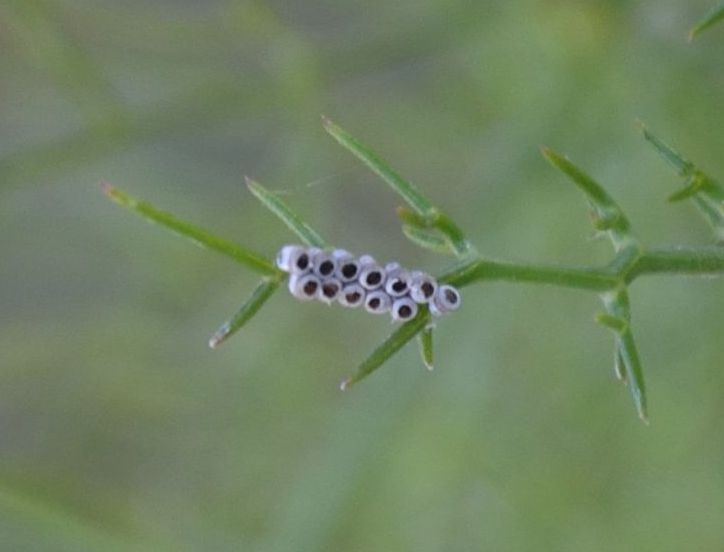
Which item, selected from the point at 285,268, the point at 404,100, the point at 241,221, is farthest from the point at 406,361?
the point at 285,268

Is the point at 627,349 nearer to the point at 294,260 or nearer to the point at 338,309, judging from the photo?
the point at 294,260

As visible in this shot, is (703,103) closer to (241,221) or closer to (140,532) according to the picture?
(241,221)

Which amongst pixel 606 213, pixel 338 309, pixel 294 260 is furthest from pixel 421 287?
pixel 338 309

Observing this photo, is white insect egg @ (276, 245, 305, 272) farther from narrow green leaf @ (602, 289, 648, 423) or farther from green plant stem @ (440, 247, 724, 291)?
narrow green leaf @ (602, 289, 648, 423)

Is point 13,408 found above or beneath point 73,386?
beneath

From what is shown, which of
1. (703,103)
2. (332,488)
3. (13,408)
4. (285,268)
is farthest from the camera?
(13,408)

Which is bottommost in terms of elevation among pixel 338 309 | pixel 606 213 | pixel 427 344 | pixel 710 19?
pixel 338 309
